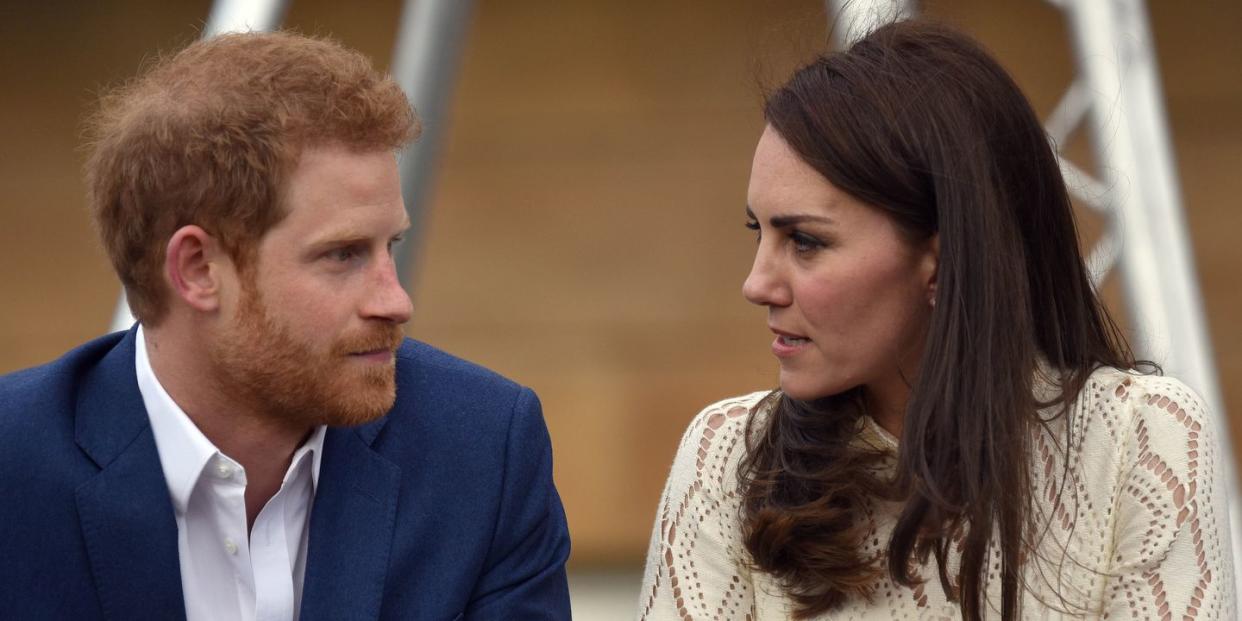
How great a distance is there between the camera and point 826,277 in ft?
7.17

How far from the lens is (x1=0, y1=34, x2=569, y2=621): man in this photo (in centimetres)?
208

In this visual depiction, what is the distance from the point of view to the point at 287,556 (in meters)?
2.20

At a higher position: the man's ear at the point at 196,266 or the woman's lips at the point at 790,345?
the man's ear at the point at 196,266

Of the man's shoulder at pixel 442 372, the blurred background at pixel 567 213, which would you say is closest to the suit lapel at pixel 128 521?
the man's shoulder at pixel 442 372

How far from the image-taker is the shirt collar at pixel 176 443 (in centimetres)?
215

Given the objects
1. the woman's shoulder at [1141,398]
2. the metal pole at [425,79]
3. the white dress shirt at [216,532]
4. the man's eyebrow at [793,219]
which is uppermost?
the metal pole at [425,79]

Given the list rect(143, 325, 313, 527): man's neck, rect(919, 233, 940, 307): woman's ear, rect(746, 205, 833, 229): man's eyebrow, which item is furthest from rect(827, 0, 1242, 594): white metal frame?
rect(143, 325, 313, 527): man's neck

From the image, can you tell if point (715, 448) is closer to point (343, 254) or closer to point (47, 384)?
point (343, 254)

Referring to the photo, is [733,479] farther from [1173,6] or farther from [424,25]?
[1173,6]

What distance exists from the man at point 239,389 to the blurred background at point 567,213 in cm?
370

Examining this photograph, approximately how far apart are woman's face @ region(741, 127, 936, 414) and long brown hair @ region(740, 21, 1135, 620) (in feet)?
0.10

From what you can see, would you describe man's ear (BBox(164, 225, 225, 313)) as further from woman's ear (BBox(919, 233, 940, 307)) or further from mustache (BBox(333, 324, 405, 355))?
woman's ear (BBox(919, 233, 940, 307))

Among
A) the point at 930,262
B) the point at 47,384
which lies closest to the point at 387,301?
the point at 47,384

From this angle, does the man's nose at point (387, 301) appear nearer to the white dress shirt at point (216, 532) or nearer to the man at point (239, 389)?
the man at point (239, 389)
